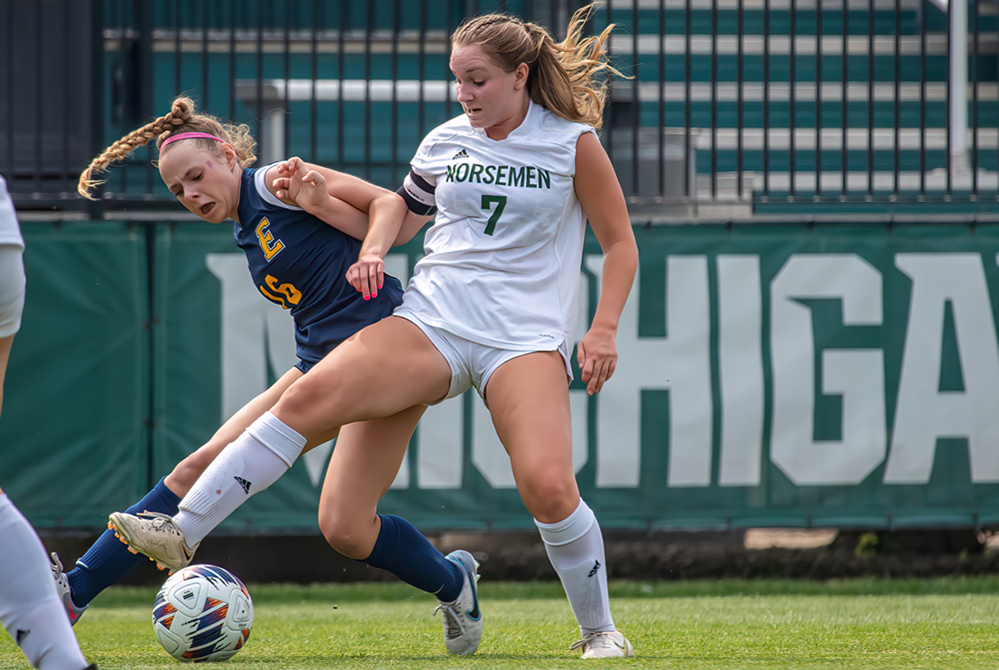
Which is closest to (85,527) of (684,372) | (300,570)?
(300,570)

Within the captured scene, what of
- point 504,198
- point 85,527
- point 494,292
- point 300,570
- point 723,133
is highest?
point 723,133

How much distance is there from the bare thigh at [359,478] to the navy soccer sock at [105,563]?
485 mm

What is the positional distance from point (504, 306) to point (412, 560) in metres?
0.92

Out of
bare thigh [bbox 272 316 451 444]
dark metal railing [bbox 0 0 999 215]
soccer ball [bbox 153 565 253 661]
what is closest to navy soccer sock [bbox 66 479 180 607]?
soccer ball [bbox 153 565 253 661]

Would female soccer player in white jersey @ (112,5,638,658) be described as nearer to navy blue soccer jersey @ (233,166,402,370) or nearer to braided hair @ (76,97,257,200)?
navy blue soccer jersey @ (233,166,402,370)

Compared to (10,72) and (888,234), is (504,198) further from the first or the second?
(10,72)

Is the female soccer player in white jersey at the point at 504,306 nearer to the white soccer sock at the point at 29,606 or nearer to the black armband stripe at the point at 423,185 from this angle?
the black armband stripe at the point at 423,185

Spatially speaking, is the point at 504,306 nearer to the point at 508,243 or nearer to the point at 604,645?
the point at 508,243

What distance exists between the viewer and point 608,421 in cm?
646

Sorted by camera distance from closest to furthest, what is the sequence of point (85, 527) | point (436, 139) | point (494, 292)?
1. point (494, 292)
2. point (436, 139)
3. point (85, 527)

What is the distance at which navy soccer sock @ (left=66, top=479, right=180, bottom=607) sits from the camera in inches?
132

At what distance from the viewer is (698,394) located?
646 centimetres

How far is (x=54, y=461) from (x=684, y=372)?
3.67 metres

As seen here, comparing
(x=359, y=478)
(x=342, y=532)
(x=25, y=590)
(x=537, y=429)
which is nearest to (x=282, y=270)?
(x=359, y=478)
